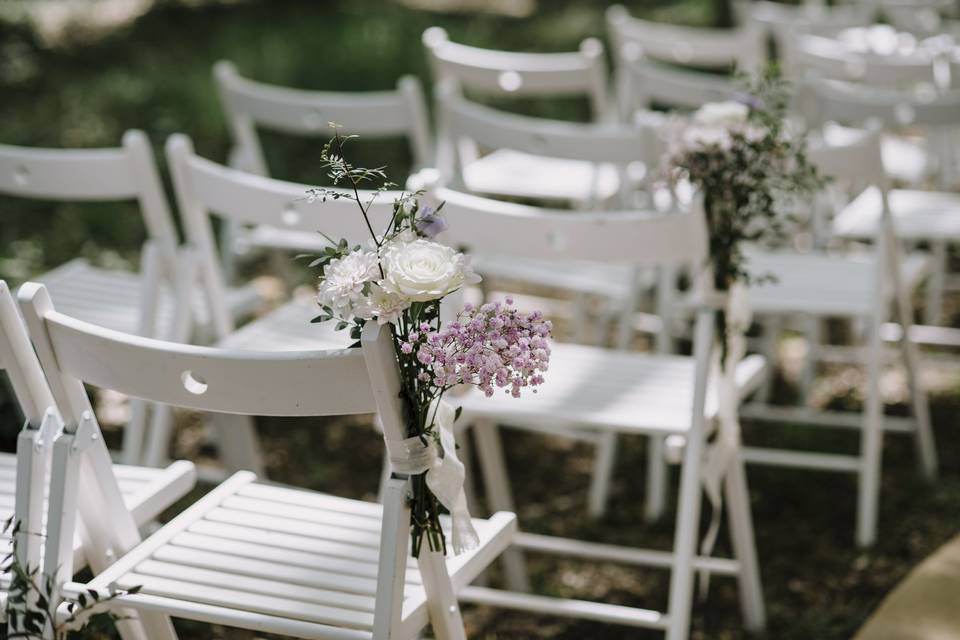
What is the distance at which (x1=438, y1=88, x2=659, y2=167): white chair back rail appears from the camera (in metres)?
3.14

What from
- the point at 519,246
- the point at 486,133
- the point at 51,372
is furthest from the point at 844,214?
the point at 51,372

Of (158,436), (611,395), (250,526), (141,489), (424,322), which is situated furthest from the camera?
(158,436)

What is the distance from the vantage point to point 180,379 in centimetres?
174

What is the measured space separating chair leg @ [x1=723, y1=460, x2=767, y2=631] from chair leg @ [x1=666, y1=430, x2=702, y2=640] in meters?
0.27

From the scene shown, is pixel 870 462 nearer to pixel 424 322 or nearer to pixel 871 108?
pixel 871 108

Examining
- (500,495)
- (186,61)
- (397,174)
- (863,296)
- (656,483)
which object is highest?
→ (186,61)

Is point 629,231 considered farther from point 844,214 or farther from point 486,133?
point 844,214

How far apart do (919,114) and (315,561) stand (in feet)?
8.18

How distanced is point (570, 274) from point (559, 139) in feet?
1.61

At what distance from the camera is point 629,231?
7.89 feet

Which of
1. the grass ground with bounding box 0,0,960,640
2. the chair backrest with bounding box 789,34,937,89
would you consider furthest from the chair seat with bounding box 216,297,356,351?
the chair backrest with bounding box 789,34,937,89

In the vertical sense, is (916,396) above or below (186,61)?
below

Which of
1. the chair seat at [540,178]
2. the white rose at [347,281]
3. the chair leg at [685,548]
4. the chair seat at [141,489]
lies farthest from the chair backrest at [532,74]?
the white rose at [347,281]

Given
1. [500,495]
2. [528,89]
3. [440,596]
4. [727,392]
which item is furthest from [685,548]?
[528,89]
